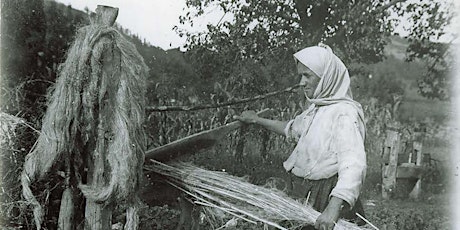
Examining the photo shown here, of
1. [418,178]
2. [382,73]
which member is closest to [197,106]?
[382,73]

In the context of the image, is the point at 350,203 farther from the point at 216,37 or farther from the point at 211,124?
the point at 211,124

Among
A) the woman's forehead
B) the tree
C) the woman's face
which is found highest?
the tree

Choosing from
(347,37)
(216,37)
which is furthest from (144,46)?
(347,37)

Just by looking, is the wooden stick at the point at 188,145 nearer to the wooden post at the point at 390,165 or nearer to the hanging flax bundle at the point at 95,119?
the hanging flax bundle at the point at 95,119

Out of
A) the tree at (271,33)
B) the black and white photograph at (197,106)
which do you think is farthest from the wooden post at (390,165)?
the tree at (271,33)

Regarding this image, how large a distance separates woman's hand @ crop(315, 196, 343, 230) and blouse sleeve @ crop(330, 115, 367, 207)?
25 millimetres

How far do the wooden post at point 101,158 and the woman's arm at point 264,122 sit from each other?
3.05 feet

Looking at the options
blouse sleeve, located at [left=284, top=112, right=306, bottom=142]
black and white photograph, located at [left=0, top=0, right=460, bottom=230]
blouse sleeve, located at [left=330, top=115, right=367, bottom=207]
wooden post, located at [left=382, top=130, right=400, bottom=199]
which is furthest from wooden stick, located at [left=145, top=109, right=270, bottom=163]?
wooden post, located at [left=382, top=130, right=400, bottom=199]

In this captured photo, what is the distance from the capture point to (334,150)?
68.1 inches

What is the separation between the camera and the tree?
2.54 meters

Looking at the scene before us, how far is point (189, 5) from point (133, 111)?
3.02 ft

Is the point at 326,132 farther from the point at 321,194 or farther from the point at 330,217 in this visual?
the point at 330,217

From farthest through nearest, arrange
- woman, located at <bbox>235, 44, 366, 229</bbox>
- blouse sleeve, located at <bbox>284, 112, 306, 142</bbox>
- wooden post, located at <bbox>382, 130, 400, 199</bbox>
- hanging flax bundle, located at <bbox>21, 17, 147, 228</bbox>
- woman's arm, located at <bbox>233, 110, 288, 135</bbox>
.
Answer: wooden post, located at <bbox>382, 130, 400, 199</bbox>
woman's arm, located at <bbox>233, 110, 288, 135</bbox>
blouse sleeve, located at <bbox>284, 112, 306, 142</bbox>
woman, located at <bbox>235, 44, 366, 229</bbox>
hanging flax bundle, located at <bbox>21, 17, 147, 228</bbox>

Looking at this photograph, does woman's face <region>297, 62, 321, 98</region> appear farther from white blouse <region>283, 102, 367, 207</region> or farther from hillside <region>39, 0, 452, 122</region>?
hillside <region>39, 0, 452, 122</region>
